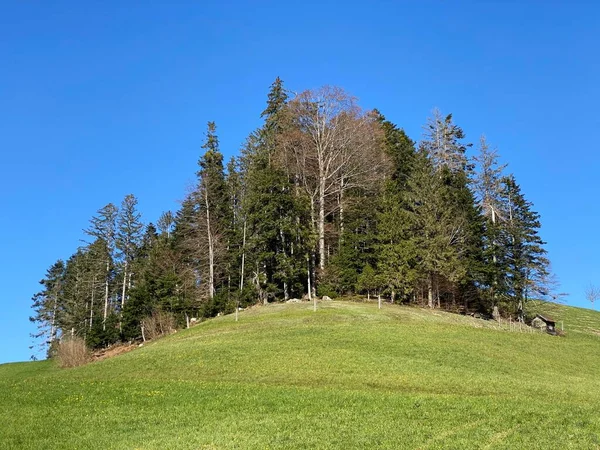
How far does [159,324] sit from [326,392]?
38646 mm

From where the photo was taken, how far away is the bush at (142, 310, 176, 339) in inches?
2132

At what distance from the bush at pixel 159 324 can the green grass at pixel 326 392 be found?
36.8 feet

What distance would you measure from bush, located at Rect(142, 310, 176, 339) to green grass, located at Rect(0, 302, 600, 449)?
11212 millimetres

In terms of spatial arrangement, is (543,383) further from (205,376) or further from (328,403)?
(205,376)

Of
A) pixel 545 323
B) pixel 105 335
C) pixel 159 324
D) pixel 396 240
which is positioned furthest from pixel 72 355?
pixel 545 323

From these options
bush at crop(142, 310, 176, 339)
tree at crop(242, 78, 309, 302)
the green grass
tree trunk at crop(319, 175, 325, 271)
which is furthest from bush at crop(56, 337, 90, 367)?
tree trunk at crop(319, 175, 325, 271)

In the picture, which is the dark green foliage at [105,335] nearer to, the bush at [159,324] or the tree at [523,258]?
the bush at [159,324]

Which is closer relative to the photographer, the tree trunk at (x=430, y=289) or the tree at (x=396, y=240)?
the tree at (x=396, y=240)

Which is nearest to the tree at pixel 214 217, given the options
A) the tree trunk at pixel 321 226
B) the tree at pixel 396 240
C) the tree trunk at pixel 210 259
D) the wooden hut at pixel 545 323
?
the tree trunk at pixel 210 259

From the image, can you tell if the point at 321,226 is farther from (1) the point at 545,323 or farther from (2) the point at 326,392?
(2) the point at 326,392

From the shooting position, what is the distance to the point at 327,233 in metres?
63.5

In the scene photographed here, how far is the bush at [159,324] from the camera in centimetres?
5416

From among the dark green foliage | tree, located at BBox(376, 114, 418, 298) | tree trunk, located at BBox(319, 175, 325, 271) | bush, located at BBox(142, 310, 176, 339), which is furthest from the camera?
the dark green foliage

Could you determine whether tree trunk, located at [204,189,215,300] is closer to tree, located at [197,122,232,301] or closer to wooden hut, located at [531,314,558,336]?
tree, located at [197,122,232,301]
